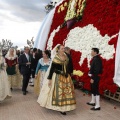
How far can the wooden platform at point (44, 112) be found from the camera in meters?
5.68

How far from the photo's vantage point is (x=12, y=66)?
9078 millimetres

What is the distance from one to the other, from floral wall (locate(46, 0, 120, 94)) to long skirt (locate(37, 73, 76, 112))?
5.63 ft

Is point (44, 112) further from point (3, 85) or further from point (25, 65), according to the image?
point (25, 65)

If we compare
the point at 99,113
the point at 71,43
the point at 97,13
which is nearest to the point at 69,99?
the point at 99,113

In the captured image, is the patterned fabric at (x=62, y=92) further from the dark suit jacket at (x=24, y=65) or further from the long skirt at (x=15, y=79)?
the long skirt at (x=15, y=79)

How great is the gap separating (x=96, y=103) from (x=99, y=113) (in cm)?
42

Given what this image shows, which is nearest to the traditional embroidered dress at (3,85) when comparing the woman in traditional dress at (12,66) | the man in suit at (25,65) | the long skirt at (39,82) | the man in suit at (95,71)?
the long skirt at (39,82)

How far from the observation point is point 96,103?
654 cm

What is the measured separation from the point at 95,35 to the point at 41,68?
2.57 meters

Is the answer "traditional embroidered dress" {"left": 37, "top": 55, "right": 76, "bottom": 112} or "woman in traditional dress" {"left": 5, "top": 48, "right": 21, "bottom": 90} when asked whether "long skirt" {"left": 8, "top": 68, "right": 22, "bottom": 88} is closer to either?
"woman in traditional dress" {"left": 5, "top": 48, "right": 21, "bottom": 90}

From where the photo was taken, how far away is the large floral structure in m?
7.63

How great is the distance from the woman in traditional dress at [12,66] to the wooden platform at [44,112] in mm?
1887

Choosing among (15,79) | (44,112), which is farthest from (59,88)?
(15,79)

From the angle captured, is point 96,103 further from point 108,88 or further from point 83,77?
point 83,77
